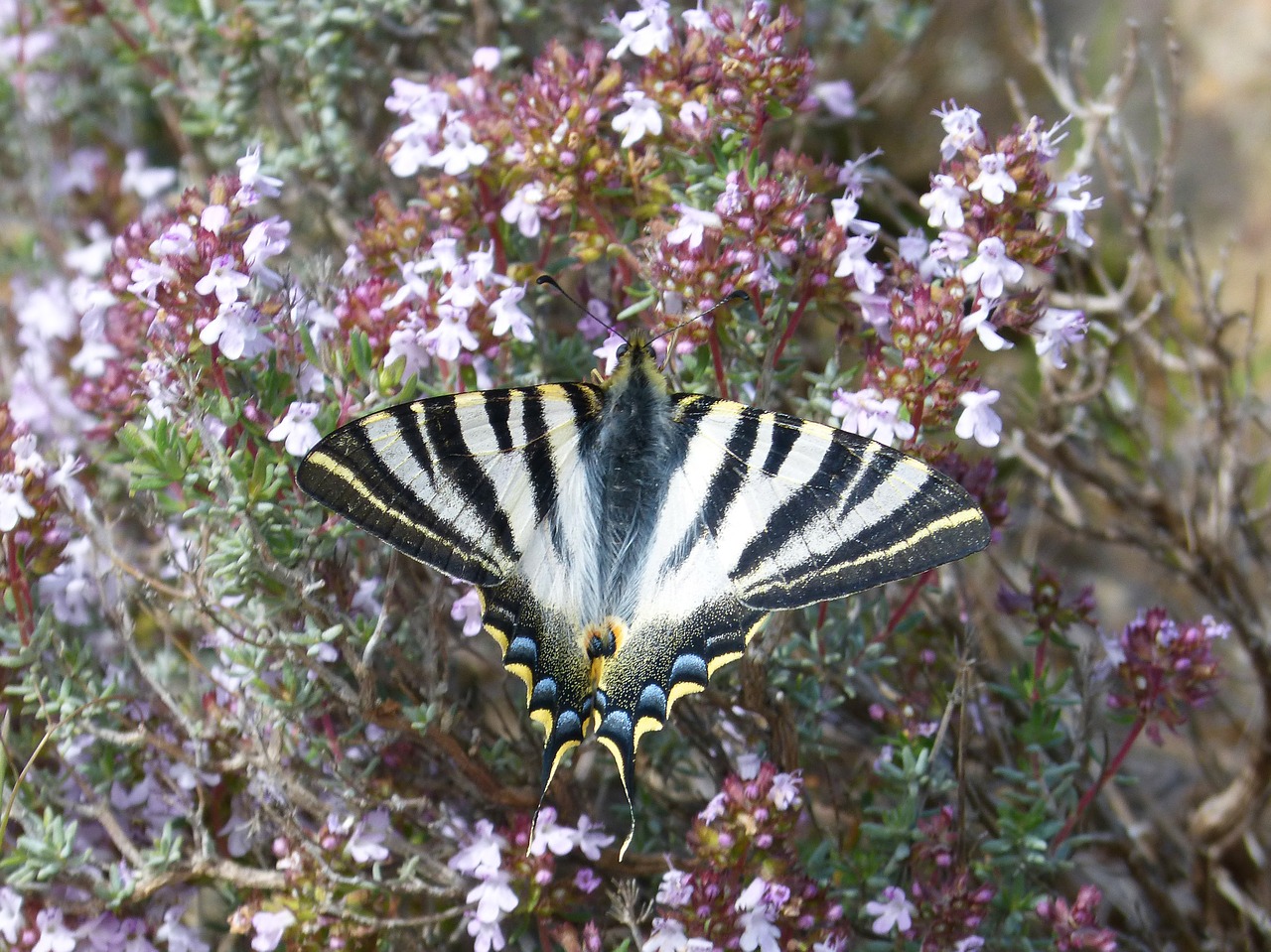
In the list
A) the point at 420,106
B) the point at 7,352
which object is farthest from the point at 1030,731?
the point at 7,352

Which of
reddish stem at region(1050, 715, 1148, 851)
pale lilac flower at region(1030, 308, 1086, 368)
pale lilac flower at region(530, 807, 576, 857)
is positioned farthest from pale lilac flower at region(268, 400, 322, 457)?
reddish stem at region(1050, 715, 1148, 851)

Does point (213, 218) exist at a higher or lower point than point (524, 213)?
higher

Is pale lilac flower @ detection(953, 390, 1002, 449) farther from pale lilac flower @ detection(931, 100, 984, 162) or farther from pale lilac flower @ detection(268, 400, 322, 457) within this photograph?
pale lilac flower @ detection(268, 400, 322, 457)

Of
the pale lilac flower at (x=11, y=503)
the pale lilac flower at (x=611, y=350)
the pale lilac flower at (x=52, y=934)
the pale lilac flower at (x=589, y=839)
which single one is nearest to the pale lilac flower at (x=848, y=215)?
the pale lilac flower at (x=611, y=350)

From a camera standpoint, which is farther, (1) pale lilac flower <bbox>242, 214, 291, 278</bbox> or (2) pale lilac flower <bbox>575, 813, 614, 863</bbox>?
(2) pale lilac flower <bbox>575, 813, 614, 863</bbox>

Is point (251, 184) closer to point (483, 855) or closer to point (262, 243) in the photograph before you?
point (262, 243)

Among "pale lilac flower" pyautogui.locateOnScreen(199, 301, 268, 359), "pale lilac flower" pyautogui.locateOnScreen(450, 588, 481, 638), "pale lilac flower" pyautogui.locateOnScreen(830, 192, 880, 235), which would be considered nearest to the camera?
"pale lilac flower" pyautogui.locateOnScreen(199, 301, 268, 359)

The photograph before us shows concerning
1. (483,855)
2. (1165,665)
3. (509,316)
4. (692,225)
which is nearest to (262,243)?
(509,316)
